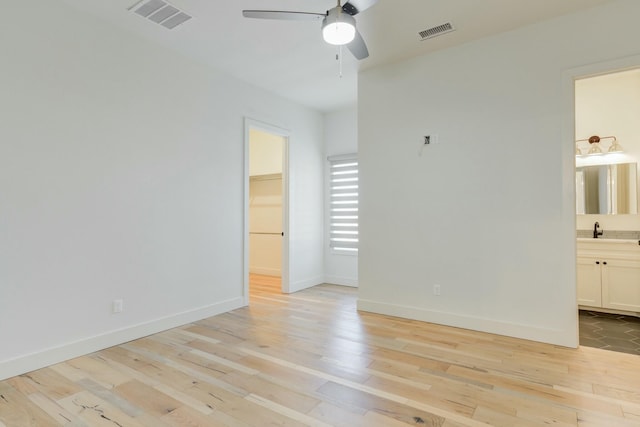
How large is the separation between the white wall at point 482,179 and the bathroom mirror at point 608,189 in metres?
2.04

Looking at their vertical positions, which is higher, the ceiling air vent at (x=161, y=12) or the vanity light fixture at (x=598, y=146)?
the ceiling air vent at (x=161, y=12)

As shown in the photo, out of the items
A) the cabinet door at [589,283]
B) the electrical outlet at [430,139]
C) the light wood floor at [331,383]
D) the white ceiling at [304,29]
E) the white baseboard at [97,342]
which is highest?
the white ceiling at [304,29]

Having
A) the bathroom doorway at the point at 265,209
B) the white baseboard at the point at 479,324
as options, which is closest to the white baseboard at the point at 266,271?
the bathroom doorway at the point at 265,209

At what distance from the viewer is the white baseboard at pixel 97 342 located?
2.59 meters

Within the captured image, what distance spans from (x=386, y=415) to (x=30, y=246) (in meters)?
2.95

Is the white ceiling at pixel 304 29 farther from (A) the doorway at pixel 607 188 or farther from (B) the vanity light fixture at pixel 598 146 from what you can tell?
(B) the vanity light fixture at pixel 598 146

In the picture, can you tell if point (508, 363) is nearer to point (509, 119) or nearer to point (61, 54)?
point (509, 119)

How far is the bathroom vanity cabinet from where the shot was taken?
3.95 metres

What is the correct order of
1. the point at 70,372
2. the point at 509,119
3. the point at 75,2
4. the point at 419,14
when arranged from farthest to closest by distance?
the point at 509,119, the point at 419,14, the point at 75,2, the point at 70,372

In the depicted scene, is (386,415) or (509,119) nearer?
(386,415)

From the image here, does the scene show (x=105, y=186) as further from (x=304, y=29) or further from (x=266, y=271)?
(x=266, y=271)

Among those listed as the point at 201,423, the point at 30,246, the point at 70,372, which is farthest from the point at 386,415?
the point at 30,246

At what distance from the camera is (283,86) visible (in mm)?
4797

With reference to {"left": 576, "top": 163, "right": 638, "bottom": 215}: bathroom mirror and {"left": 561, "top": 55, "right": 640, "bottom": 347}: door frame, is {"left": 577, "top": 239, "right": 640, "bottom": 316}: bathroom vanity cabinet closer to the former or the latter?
{"left": 576, "top": 163, "right": 638, "bottom": 215}: bathroom mirror
